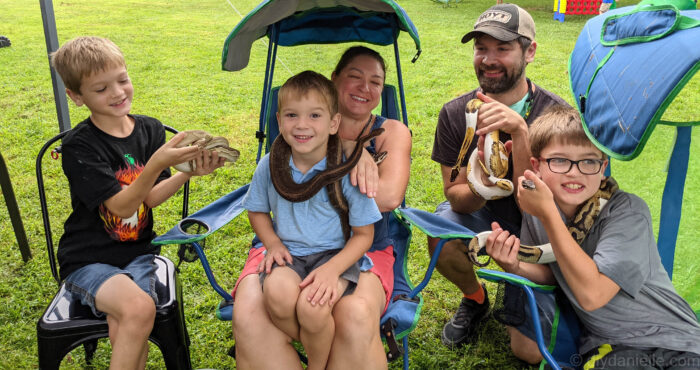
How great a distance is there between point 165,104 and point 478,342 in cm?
489

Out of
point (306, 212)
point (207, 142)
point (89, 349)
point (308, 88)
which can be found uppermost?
point (308, 88)

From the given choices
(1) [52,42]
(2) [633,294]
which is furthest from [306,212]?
(1) [52,42]

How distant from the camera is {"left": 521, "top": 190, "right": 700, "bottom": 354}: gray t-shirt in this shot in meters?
1.83

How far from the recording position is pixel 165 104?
21.4 ft

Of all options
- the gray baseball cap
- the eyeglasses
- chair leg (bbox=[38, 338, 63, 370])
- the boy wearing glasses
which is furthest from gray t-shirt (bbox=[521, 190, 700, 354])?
chair leg (bbox=[38, 338, 63, 370])

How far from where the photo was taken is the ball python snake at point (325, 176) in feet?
6.93

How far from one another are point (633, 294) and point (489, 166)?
27.9 inches

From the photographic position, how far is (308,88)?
2.06 m

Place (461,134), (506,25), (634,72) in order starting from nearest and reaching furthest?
(634,72) < (506,25) < (461,134)

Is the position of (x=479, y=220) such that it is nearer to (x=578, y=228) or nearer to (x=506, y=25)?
(x=578, y=228)

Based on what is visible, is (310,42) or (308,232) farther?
(310,42)

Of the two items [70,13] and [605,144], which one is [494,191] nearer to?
[605,144]

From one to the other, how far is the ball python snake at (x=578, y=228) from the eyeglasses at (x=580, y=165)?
108 millimetres

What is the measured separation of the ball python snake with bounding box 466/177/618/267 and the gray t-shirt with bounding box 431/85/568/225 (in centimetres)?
61
